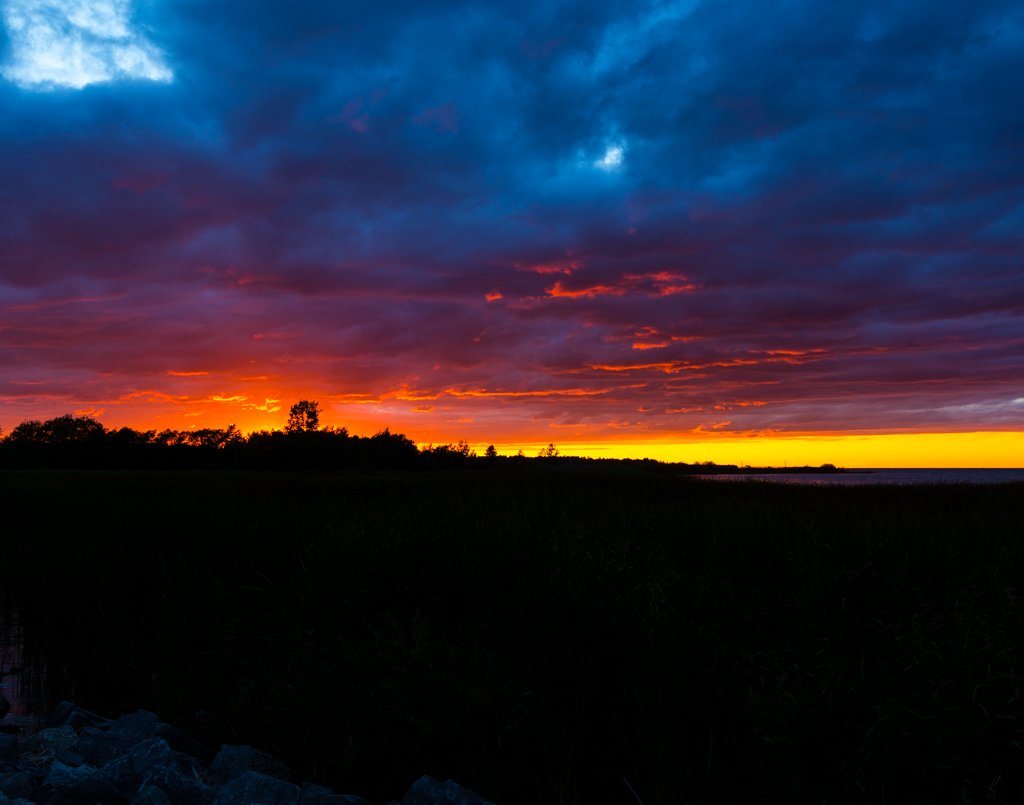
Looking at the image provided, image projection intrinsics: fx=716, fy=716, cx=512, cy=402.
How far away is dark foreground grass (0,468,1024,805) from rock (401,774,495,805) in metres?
0.75

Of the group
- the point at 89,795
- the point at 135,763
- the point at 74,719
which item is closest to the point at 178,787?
the point at 89,795

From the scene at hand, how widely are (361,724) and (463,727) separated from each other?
82 centimetres

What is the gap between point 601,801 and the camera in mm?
5168

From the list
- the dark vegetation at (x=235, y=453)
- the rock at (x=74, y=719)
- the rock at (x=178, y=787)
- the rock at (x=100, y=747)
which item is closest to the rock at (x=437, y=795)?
the rock at (x=178, y=787)

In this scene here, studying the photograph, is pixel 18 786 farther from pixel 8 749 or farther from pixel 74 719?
pixel 74 719

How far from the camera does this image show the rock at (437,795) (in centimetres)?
427

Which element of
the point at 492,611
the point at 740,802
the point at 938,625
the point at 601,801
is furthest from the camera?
the point at 492,611

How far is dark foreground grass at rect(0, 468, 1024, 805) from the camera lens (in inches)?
182

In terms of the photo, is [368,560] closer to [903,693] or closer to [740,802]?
[740,802]

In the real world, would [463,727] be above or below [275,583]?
below

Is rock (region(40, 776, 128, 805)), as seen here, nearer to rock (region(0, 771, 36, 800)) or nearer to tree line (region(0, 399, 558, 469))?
rock (region(0, 771, 36, 800))

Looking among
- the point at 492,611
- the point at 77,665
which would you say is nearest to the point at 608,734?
the point at 492,611

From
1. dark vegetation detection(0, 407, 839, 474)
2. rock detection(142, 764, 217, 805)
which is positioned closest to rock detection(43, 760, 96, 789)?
rock detection(142, 764, 217, 805)

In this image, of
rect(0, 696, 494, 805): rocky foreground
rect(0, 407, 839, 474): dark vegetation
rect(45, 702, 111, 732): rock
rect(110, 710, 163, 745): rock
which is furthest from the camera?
rect(0, 407, 839, 474): dark vegetation
